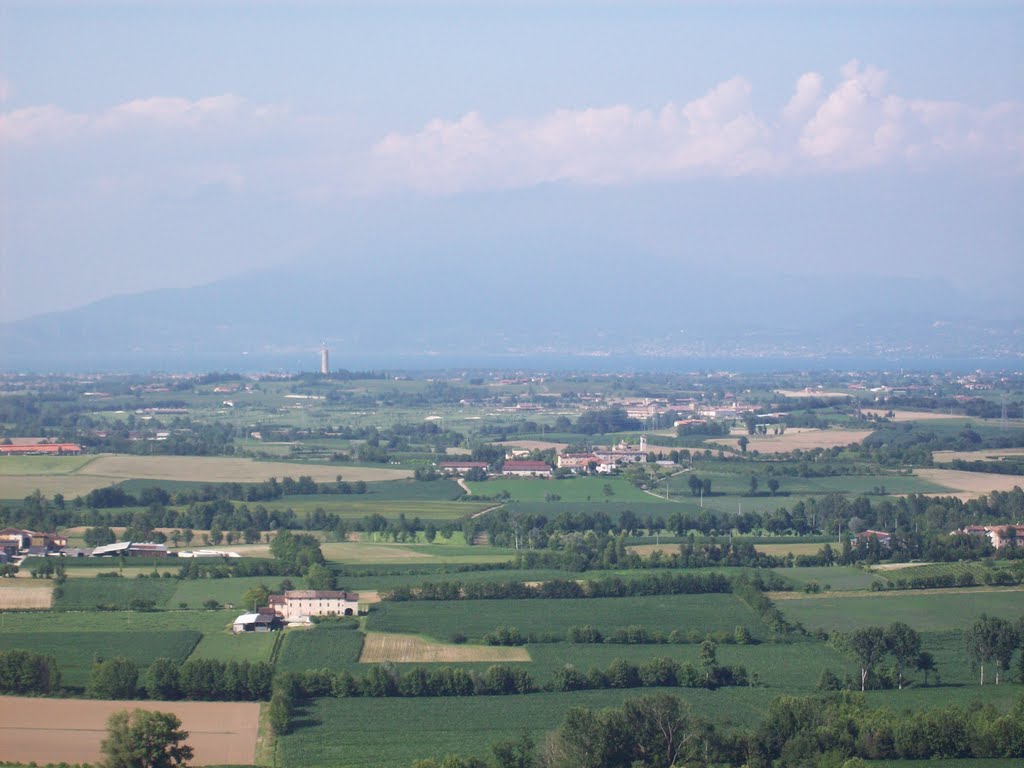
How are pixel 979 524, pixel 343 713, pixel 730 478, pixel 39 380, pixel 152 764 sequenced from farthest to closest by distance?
pixel 39 380, pixel 730 478, pixel 979 524, pixel 343 713, pixel 152 764

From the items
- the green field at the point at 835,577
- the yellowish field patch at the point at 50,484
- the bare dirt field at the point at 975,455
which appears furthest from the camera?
the bare dirt field at the point at 975,455

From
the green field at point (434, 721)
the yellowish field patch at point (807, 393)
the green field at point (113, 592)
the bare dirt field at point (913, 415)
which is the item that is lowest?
the green field at point (434, 721)

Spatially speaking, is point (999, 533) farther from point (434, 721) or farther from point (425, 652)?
point (434, 721)

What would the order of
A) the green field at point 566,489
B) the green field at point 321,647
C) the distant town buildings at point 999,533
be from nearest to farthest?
the green field at point 321,647
the distant town buildings at point 999,533
the green field at point 566,489

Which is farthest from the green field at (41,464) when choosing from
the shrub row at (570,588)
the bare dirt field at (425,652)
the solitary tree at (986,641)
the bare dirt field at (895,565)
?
the solitary tree at (986,641)

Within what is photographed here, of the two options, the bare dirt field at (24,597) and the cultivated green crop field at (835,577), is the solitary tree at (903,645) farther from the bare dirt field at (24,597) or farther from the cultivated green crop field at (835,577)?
the bare dirt field at (24,597)

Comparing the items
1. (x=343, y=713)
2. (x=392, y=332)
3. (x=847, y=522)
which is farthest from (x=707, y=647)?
(x=392, y=332)

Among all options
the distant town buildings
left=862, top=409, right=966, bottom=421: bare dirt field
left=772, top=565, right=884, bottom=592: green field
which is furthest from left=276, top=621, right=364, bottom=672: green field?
left=862, top=409, right=966, bottom=421: bare dirt field

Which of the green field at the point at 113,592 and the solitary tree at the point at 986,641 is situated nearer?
the solitary tree at the point at 986,641

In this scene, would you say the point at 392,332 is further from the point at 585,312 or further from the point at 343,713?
the point at 343,713
